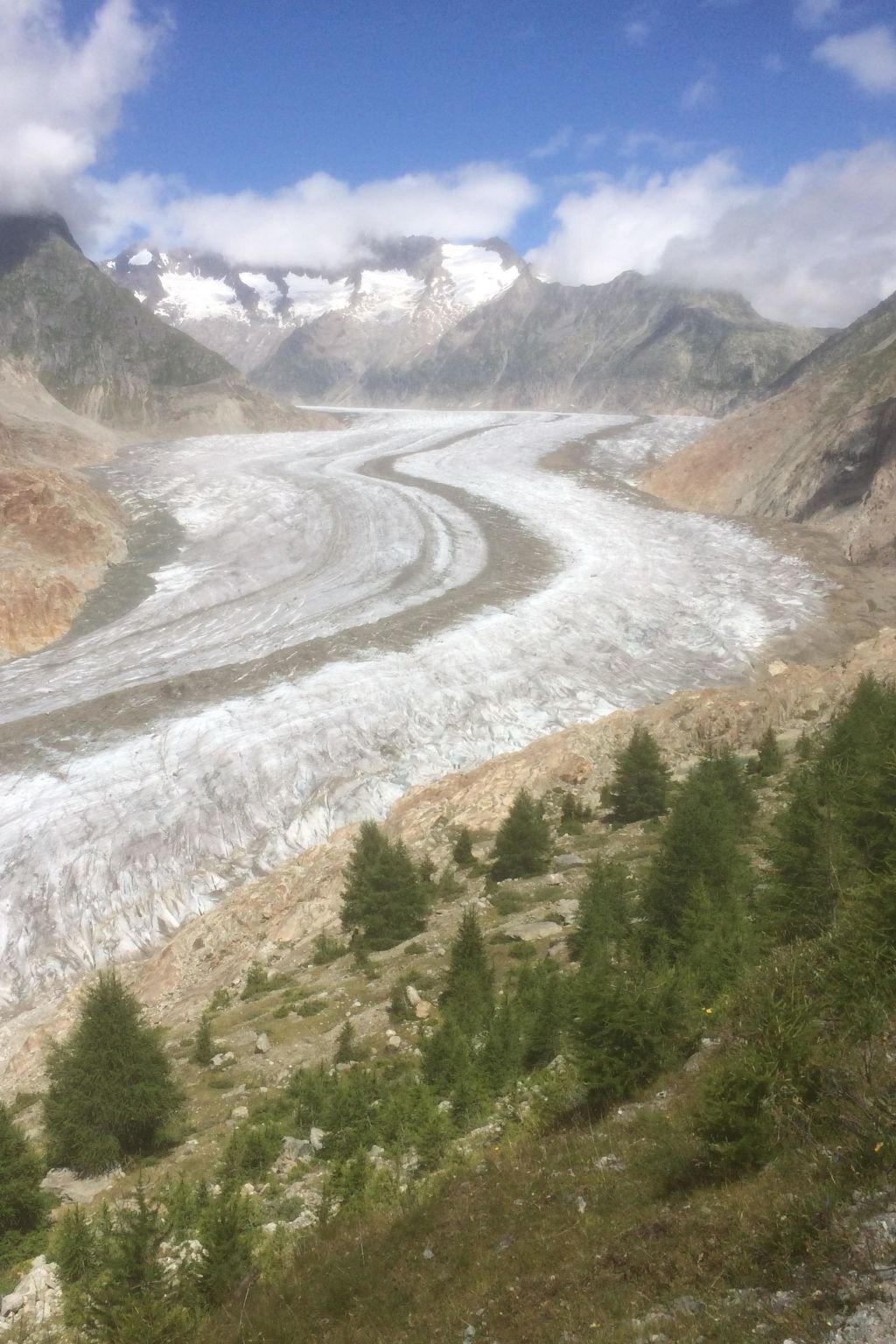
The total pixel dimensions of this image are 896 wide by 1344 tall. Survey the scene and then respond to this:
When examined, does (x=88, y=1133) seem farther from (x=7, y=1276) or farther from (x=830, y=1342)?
(x=830, y=1342)

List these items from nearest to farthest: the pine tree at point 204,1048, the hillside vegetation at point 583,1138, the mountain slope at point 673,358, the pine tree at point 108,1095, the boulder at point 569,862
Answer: the hillside vegetation at point 583,1138, the pine tree at point 108,1095, the pine tree at point 204,1048, the boulder at point 569,862, the mountain slope at point 673,358

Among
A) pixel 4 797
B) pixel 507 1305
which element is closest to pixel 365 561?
pixel 4 797

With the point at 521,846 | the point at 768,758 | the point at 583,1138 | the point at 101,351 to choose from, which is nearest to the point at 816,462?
the point at 768,758

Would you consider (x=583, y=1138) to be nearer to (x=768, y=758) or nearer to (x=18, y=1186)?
(x=18, y=1186)

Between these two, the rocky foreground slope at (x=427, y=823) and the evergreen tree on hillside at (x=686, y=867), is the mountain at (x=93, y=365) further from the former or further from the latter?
the evergreen tree on hillside at (x=686, y=867)

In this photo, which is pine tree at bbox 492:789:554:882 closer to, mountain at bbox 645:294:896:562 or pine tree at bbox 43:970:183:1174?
pine tree at bbox 43:970:183:1174

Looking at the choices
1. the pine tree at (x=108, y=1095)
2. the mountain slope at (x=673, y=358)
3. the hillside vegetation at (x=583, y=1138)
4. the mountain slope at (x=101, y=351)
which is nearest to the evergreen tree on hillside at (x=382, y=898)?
the hillside vegetation at (x=583, y=1138)

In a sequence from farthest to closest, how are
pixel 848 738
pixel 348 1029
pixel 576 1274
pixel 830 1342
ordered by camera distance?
1. pixel 848 738
2. pixel 348 1029
3. pixel 576 1274
4. pixel 830 1342
